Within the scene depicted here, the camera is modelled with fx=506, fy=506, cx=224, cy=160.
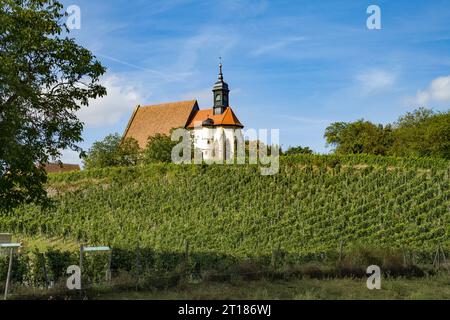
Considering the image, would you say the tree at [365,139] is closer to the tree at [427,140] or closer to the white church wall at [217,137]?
the tree at [427,140]

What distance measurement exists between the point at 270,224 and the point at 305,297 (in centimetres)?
2378

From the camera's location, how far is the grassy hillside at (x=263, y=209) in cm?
3309

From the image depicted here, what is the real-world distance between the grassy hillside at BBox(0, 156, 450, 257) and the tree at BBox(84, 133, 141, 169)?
1569 centimetres

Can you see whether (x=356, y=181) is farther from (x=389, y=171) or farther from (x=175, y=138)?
(x=175, y=138)

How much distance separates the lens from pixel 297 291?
1400cm

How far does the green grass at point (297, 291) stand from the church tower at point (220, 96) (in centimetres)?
6616

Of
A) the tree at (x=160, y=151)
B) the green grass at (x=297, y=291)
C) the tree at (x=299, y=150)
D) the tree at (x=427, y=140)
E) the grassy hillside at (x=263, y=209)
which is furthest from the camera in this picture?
the tree at (x=299, y=150)

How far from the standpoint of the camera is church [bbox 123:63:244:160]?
256ft

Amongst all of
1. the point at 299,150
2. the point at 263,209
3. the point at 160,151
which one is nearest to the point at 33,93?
the point at 263,209

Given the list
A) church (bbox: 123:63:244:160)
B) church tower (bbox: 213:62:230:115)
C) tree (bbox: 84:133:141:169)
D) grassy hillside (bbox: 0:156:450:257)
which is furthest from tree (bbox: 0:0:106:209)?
church tower (bbox: 213:62:230:115)

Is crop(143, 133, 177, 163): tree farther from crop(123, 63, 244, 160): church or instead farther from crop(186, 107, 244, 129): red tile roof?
crop(186, 107, 244, 129): red tile roof

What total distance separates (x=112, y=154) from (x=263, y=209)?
3433cm

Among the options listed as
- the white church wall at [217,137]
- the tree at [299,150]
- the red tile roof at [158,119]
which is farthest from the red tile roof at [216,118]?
the tree at [299,150]

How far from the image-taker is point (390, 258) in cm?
1883
